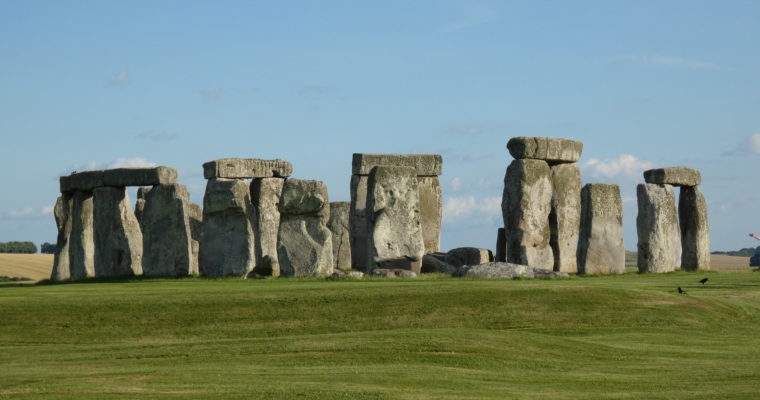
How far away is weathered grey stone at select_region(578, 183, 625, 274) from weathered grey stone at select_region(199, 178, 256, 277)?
10470 millimetres

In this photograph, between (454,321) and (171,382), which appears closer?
(171,382)

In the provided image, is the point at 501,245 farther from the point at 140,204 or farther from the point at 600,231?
the point at 140,204

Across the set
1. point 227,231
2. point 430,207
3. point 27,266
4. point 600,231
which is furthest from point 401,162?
point 27,266

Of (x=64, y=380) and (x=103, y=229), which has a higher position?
(x=103, y=229)

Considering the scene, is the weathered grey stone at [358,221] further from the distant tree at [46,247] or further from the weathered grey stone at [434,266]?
the distant tree at [46,247]

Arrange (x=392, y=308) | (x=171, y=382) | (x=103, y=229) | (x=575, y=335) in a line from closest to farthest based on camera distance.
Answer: (x=171, y=382)
(x=575, y=335)
(x=392, y=308)
(x=103, y=229)

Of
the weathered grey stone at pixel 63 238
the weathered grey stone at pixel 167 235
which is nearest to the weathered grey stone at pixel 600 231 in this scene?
the weathered grey stone at pixel 167 235

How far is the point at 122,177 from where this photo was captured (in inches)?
1705

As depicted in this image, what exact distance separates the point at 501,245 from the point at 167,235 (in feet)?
37.6

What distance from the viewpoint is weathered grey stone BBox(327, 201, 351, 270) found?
4691cm

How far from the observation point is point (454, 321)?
29.0 metres

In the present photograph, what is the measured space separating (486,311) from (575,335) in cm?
250

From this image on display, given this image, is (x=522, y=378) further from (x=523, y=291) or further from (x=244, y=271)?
(x=244, y=271)

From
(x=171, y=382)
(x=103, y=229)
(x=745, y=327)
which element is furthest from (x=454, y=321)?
(x=103, y=229)
